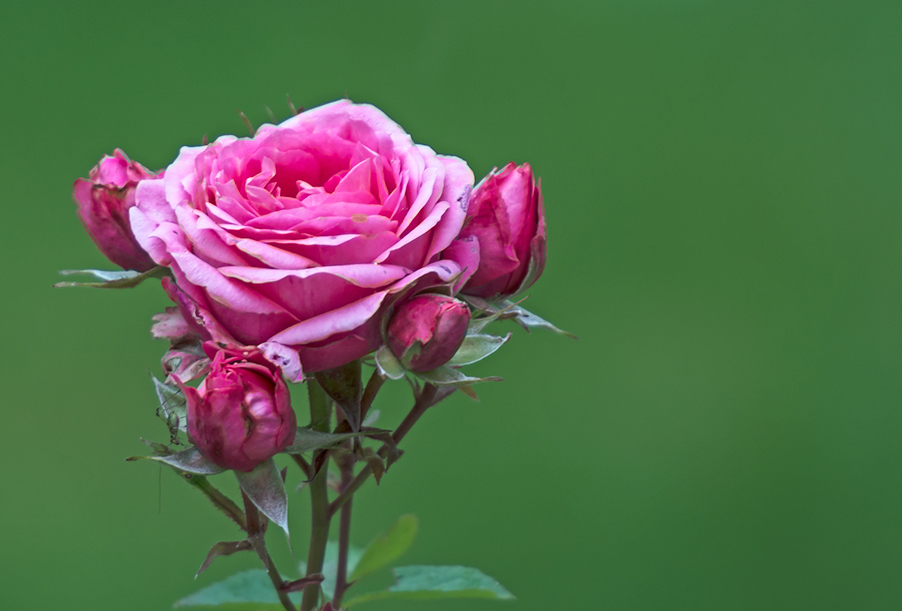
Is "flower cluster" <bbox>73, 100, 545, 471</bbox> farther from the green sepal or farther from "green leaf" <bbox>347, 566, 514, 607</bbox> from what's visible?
"green leaf" <bbox>347, 566, 514, 607</bbox>

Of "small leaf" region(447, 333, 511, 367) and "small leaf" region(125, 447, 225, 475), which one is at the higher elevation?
"small leaf" region(447, 333, 511, 367)

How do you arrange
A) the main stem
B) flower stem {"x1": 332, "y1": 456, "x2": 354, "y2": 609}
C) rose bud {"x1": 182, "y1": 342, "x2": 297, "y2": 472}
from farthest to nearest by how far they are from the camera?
flower stem {"x1": 332, "y1": 456, "x2": 354, "y2": 609}
the main stem
rose bud {"x1": 182, "y1": 342, "x2": 297, "y2": 472}

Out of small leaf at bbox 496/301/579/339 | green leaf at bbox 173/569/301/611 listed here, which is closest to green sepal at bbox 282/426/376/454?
small leaf at bbox 496/301/579/339

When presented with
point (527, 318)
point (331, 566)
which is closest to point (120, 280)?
point (527, 318)

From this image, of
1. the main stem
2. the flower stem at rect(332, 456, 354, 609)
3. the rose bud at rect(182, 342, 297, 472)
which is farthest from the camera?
the flower stem at rect(332, 456, 354, 609)

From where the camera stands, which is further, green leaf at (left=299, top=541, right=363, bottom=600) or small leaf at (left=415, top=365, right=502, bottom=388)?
green leaf at (left=299, top=541, right=363, bottom=600)

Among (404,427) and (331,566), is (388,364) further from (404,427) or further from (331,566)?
(331,566)
